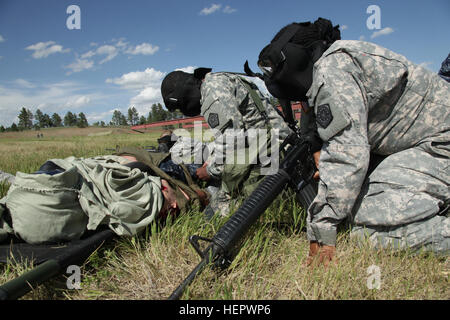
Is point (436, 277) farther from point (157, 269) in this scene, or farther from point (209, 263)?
point (157, 269)

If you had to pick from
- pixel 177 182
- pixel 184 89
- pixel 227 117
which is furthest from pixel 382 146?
pixel 184 89

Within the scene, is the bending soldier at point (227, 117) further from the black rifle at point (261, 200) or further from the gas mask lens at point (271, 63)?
the gas mask lens at point (271, 63)

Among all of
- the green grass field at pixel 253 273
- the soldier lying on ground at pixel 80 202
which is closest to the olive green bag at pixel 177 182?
the soldier lying on ground at pixel 80 202

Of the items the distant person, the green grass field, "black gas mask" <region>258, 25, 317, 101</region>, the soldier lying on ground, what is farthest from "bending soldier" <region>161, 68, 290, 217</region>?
the distant person

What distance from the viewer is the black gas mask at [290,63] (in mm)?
2125

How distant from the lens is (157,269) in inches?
73.8

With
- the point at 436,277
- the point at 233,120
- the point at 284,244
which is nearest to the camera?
the point at 436,277

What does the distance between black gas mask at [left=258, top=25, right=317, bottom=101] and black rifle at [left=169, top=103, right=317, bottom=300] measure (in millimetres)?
405

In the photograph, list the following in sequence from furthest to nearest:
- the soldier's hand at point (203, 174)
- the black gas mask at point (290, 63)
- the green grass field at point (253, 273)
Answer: the soldier's hand at point (203, 174) < the black gas mask at point (290, 63) < the green grass field at point (253, 273)

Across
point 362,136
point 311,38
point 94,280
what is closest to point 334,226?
point 362,136

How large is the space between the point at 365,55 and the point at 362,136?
56cm

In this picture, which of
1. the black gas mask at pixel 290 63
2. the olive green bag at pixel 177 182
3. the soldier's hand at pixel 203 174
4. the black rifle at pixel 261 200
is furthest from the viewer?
the soldier's hand at pixel 203 174

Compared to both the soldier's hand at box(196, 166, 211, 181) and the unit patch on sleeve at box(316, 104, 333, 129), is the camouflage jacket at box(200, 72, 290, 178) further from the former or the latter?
the unit patch on sleeve at box(316, 104, 333, 129)

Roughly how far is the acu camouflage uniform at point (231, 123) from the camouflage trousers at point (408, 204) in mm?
1056
